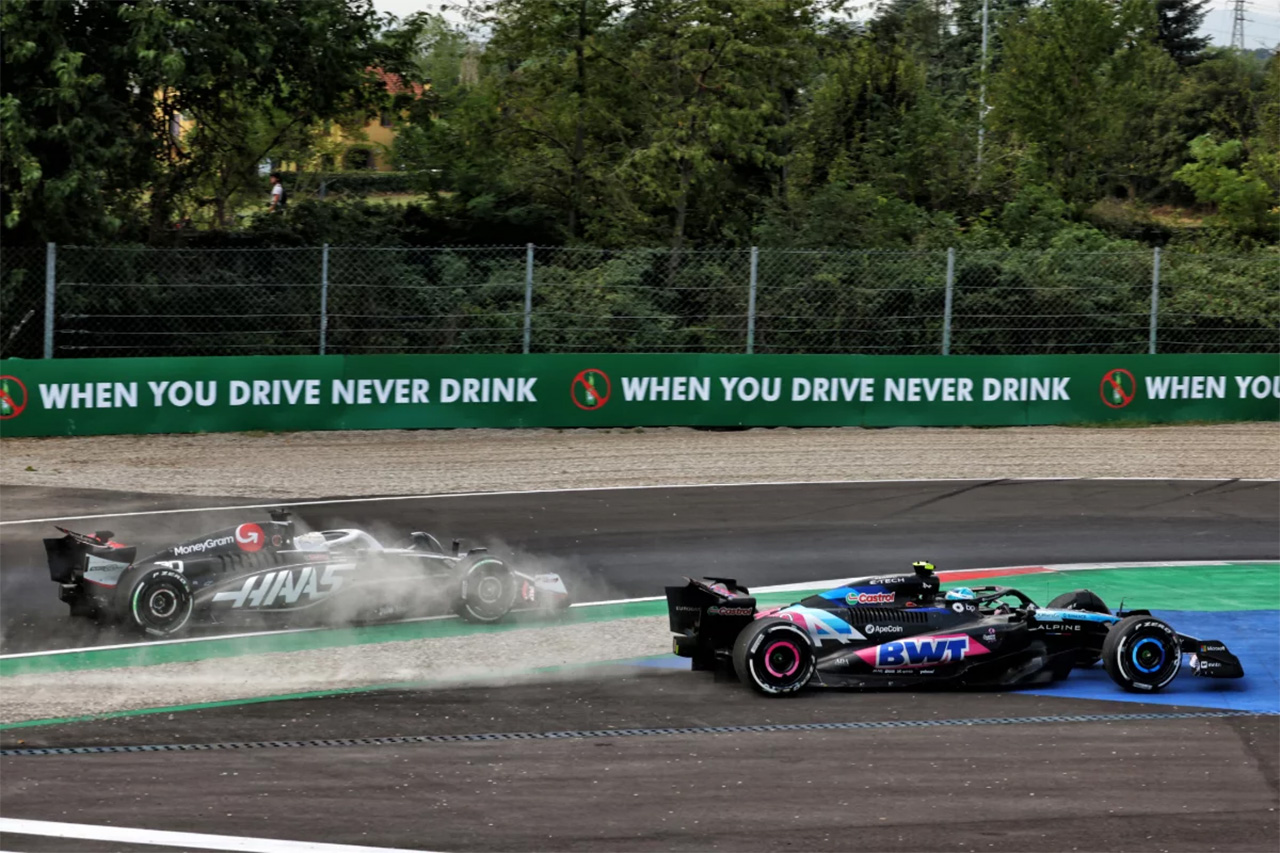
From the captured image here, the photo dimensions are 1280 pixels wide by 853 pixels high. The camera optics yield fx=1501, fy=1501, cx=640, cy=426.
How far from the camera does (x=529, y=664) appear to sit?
1170 centimetres

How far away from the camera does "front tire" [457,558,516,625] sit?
492 inches

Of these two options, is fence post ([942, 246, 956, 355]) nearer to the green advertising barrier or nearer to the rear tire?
the green advertising barrier

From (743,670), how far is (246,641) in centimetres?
413

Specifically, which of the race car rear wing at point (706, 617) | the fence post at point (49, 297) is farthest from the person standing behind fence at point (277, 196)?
the race car rear wing at point (706, 617)

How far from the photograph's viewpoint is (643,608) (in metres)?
13.6

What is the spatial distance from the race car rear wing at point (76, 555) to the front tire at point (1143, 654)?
7.59m

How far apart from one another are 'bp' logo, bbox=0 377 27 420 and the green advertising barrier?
20mm

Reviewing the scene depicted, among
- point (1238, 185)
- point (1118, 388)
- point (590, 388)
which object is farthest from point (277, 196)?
point (1238, 185)

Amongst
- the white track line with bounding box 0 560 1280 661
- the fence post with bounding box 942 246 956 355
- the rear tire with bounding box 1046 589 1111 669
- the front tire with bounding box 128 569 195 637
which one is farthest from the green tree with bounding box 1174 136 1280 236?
the front tire with bounding box 128 569 195 637

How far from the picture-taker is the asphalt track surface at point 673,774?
26.6ft

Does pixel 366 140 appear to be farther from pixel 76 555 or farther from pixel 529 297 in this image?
pixel 76 555

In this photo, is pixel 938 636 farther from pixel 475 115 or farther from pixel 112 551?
pixel 475 115

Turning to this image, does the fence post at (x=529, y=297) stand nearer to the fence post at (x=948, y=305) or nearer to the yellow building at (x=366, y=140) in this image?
the yellow building at (x=366, y=140)

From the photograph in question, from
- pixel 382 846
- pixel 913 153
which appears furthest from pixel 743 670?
pixel 913 153
